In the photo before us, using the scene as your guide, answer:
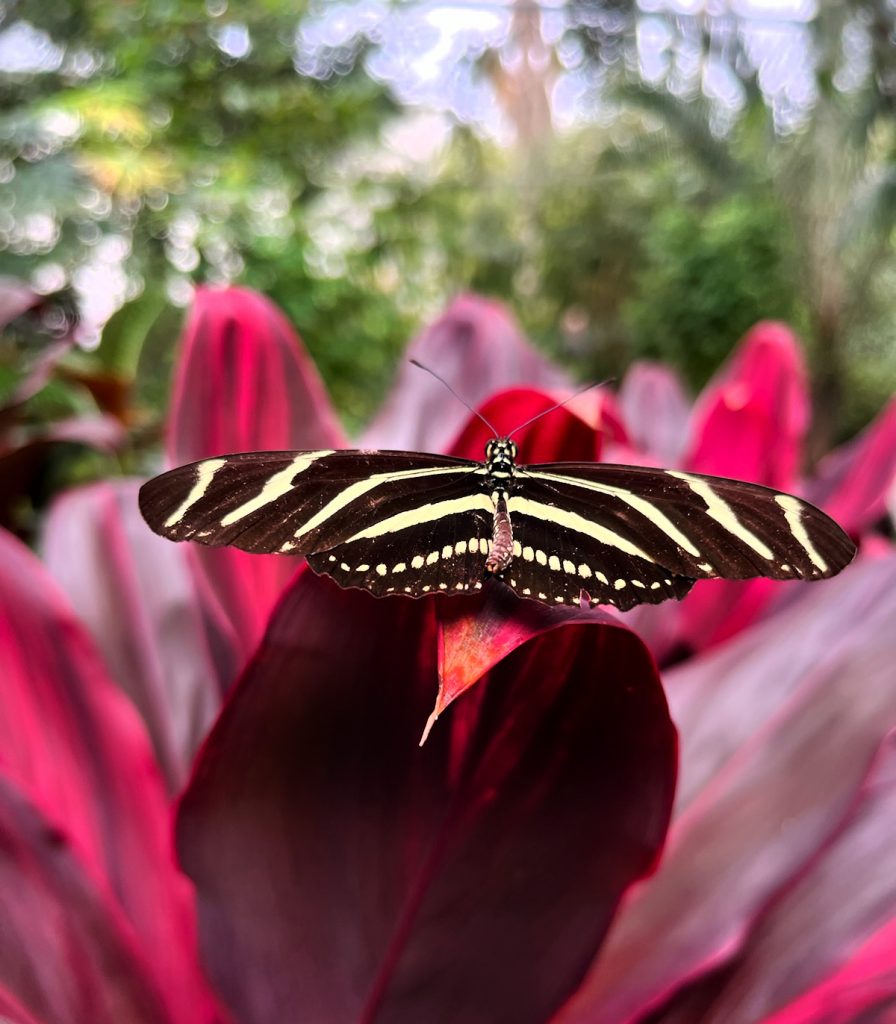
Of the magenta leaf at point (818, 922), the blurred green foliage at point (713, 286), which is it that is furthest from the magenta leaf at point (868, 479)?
the blurred green foliage at point (713, 286)

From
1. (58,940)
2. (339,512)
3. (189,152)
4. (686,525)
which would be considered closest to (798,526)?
(686,525)

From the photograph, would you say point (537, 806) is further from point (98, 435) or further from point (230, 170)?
point (230, 170)

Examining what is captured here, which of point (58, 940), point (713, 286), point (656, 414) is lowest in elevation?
point (58, 940)

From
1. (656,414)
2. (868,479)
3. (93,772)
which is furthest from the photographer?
(656,414)

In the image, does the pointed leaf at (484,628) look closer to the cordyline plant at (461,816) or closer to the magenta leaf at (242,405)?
the cordyline plant at (461,816)

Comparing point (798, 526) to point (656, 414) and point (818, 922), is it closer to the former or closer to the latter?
point (818, 922)

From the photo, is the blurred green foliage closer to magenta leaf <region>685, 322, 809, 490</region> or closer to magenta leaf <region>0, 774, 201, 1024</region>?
magenta leaf <region>685, 322, 809, 490</region>
